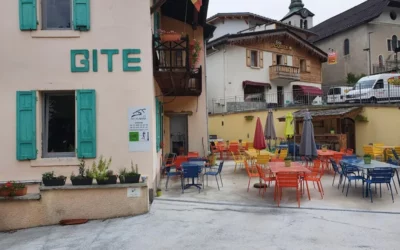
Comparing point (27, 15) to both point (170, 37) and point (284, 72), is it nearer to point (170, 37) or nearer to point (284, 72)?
point (170, 37)

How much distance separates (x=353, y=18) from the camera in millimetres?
31734

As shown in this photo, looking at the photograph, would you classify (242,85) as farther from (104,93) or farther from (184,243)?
(184,243)

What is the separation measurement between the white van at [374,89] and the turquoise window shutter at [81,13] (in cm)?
1654

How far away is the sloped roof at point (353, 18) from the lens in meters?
29.1

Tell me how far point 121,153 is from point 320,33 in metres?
34.6

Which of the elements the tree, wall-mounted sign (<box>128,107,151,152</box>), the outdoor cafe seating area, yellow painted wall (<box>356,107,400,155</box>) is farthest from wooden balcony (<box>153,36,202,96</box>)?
the tree

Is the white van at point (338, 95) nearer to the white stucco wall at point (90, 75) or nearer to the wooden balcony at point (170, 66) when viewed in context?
the wooden balcony at point (170, 66)

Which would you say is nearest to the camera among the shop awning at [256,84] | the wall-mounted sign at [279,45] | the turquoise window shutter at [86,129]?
the turquoise window shutter at [86,129]

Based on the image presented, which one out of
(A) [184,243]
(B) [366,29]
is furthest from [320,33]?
(A) [184,243]

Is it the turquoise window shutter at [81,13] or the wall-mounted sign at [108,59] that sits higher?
the turquoise window shutter at [81,13]

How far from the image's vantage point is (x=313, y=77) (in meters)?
27.2

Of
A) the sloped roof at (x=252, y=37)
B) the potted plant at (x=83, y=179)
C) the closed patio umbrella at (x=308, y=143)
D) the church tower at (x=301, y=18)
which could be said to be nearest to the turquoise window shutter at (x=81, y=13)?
the potted plant at (x=83, y=179)

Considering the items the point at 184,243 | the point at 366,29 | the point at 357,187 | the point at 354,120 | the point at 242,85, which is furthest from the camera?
the point at 366,29

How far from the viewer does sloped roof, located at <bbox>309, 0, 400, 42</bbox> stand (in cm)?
2906
